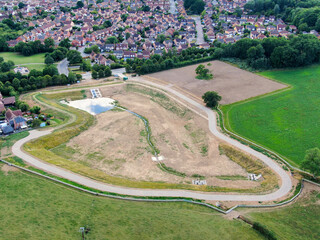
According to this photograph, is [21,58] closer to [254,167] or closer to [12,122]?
[12,122]

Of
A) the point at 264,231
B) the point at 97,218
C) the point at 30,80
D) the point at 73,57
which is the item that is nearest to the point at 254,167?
→ the point at 264,231

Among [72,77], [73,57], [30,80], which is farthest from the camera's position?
[73,57]

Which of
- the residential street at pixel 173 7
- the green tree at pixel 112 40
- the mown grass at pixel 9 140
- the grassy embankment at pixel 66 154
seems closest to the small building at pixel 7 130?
the mown grass at pixel 9 140

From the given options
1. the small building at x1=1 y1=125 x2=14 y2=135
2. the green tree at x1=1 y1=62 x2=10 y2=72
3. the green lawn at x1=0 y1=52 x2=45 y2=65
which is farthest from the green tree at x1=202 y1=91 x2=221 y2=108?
the green lawn at x1=0 y1=52 x2=45 y2=65

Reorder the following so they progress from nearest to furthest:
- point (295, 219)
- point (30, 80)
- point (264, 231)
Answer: point (264, 231) → point (295, 219) → point (30, 80)

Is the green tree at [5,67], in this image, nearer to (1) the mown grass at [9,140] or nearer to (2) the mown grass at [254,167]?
(1) the mown grass at [9,140]

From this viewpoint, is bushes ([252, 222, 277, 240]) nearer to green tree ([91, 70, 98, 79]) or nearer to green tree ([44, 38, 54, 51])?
green tree ([91, 70, 98, 79])

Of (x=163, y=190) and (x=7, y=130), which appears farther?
(x=7, y=130)
